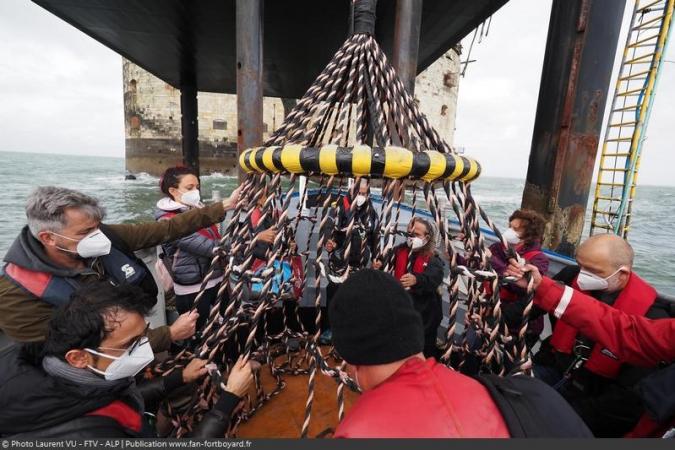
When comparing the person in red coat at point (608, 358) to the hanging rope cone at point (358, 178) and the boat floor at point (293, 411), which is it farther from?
the boat floor at point (293, 411)

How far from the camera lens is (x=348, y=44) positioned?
159 centimetres

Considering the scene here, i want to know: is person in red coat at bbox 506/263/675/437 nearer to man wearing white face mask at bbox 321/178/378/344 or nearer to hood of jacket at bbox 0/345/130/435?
man wearing white face mask at bbox 321/178/378/344

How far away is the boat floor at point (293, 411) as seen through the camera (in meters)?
2.07

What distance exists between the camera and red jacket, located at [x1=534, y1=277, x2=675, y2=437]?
1.29 m

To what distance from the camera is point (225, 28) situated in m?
5.81

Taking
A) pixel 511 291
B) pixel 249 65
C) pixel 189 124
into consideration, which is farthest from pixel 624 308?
pixel 189 124

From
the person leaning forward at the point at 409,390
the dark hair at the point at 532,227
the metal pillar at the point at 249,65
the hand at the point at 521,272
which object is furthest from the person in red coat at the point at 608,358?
the metal pillar at the point at 249,65

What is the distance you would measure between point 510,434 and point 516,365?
2.21 feet

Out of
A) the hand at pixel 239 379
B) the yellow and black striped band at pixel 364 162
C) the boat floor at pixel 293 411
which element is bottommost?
the boat floor at pixel 293 411

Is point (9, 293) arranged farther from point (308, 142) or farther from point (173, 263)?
point (308, 142)

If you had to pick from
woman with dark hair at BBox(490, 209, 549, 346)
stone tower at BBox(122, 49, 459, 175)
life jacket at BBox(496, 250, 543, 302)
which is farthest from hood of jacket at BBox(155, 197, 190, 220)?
stone tower at BBox(122, 49, 459, 175)

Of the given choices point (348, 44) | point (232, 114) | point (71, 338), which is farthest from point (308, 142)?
point (232, 114)

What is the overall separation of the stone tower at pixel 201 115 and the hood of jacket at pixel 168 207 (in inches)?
703

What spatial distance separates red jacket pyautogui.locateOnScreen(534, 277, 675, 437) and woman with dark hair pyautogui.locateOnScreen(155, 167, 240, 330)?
2125 mm
